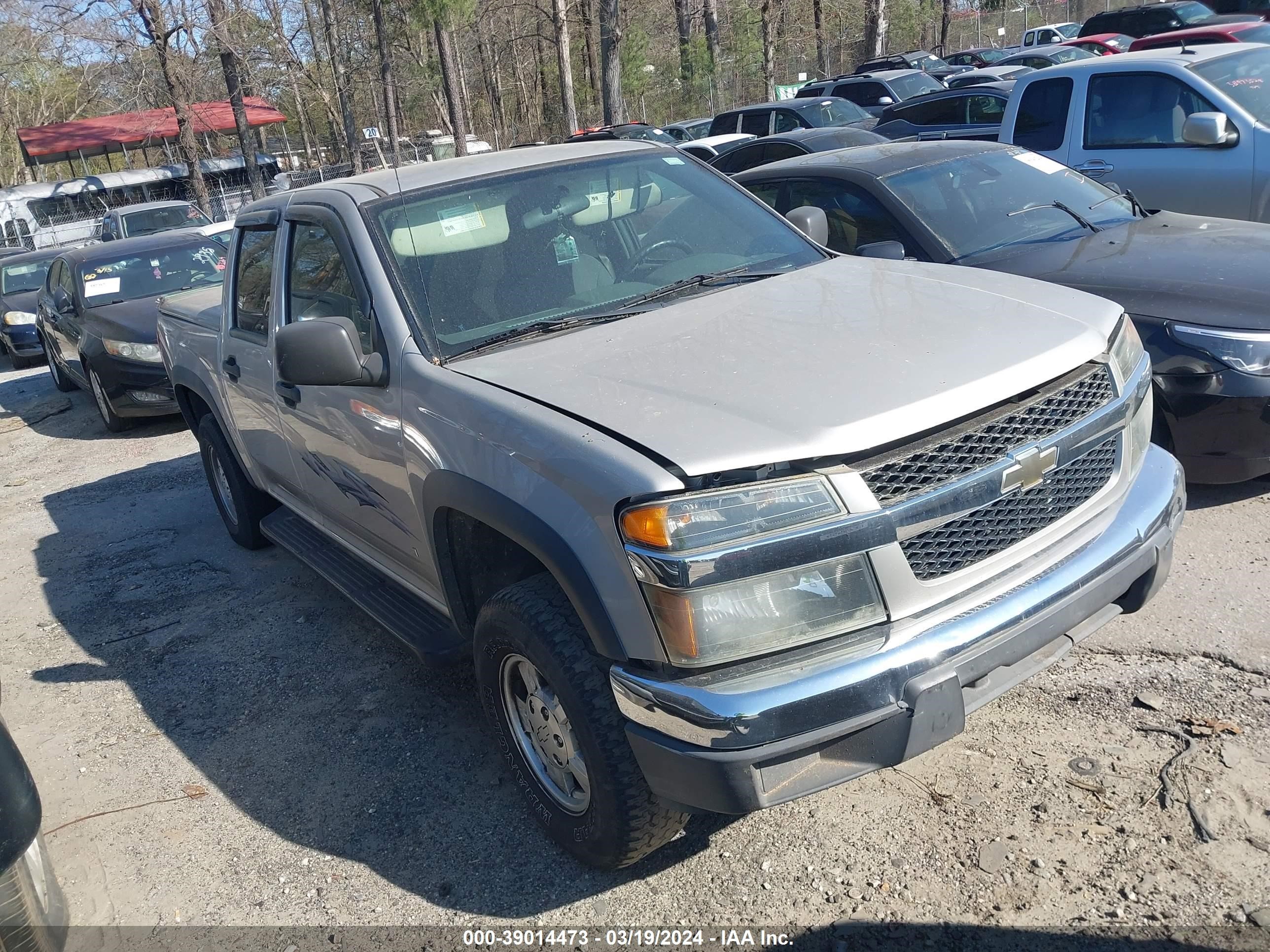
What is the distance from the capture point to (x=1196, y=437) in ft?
14.4

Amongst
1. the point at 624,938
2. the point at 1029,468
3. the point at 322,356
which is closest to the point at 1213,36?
the point at 1029,468

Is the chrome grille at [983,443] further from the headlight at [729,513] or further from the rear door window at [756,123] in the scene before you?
the rear door window at [756,123]

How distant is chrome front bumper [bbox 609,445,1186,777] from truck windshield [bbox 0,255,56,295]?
53.6ft

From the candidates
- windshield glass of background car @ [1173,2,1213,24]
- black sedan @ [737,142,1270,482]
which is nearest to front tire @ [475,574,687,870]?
black sedan @ [737,142,1270,482]

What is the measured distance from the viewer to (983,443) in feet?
8.67

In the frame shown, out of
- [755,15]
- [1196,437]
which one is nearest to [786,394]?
[1196,437]

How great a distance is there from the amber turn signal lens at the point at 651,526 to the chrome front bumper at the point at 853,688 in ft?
1.07

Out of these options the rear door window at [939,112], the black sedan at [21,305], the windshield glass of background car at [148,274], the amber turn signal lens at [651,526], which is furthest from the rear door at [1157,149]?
the black sedan at [21,305]

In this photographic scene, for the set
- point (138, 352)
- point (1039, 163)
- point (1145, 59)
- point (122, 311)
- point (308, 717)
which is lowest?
point (308, 717)

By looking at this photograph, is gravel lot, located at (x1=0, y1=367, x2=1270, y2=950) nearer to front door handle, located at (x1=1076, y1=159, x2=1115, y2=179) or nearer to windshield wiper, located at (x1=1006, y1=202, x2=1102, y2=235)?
windshield wiper, located at (x1=1006, y1=202, x2=1102, y2=235)

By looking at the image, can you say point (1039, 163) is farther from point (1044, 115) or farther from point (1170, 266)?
point (1044, 115)

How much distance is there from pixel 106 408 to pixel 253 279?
5705mm

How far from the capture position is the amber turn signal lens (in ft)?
7.84

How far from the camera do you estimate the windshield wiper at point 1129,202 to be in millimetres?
5812
